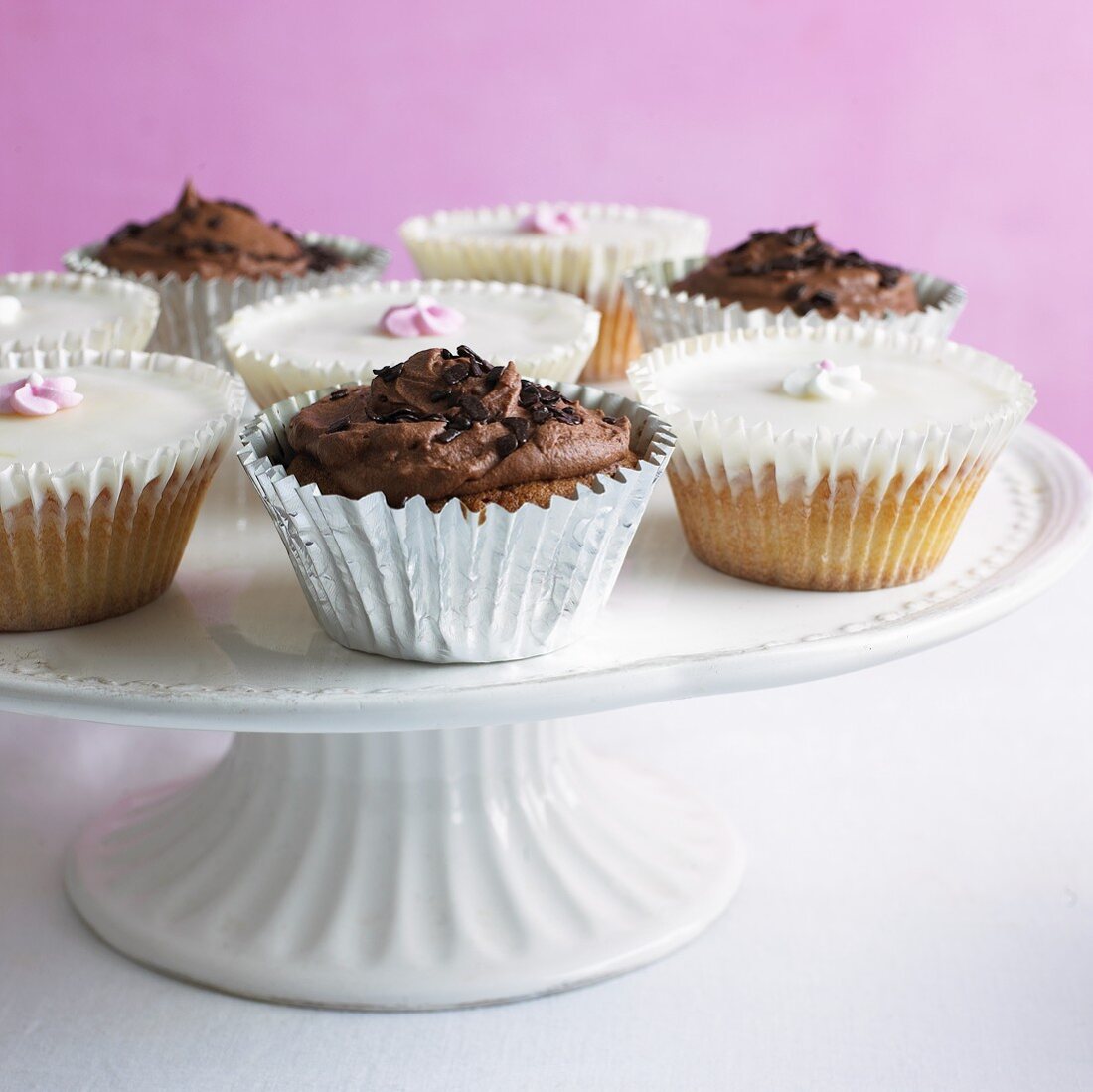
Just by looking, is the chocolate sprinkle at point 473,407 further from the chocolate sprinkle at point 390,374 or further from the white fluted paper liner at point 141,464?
the white fluted paper liner at point 141,464

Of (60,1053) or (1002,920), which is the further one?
(1002,920)

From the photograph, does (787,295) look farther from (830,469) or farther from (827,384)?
(830,469)

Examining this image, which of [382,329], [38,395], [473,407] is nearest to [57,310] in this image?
[382,329]

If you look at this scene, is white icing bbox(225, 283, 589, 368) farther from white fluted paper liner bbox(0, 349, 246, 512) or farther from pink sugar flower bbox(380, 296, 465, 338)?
white fluted paper liner bbox(0, 349, 246, 512)

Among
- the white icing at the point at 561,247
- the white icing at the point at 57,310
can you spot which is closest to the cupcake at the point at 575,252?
the white icing at the point at 561,247

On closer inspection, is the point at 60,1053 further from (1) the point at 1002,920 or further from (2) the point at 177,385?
(1) the point at 1002,920

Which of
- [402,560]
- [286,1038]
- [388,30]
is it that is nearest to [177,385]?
[402,560]
